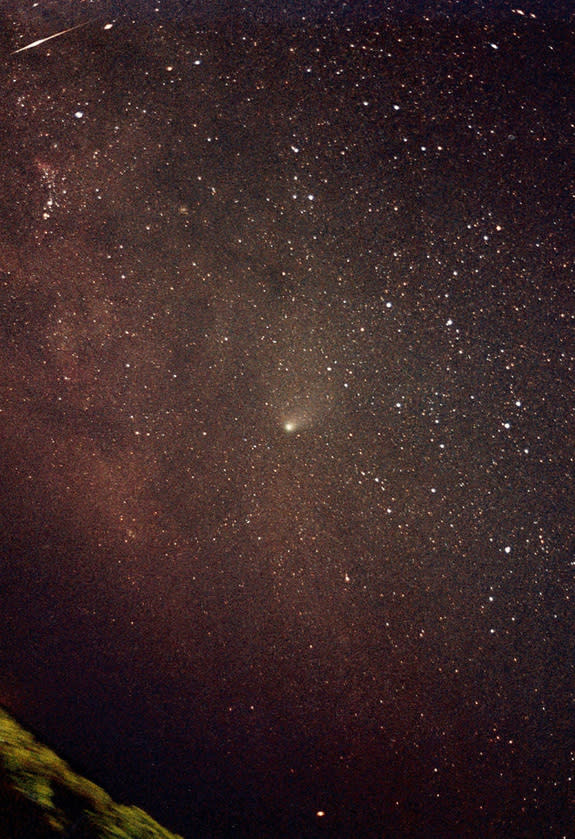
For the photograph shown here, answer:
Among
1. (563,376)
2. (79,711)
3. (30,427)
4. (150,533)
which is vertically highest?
(563,376)

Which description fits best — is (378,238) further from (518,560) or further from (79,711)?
(79,711)

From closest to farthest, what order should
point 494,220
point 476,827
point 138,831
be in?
1. point 138,831
2. point 494,220
3. point 476,827

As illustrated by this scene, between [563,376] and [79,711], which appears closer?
[563,376]

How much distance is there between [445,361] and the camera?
1119 millimetres

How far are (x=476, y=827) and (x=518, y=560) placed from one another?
620 mm

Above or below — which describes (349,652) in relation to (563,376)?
below

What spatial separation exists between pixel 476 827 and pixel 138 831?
2.55 feet

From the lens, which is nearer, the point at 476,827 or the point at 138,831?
the point at 138,831

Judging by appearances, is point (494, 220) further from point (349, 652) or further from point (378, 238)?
point (349, 652)

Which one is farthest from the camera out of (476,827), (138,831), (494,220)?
(476,827)

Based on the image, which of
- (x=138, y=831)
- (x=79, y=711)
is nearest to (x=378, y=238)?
(x=138, y=831)

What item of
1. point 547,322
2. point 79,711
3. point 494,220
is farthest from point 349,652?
point 494,220

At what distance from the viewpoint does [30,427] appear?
121 centimetres

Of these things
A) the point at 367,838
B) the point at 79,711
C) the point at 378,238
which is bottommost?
the point at 367,838
